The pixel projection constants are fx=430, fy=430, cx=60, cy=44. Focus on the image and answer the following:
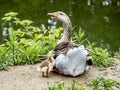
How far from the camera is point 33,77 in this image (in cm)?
632

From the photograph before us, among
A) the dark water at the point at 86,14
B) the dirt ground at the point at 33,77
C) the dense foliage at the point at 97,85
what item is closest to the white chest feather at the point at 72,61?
the dirt ground at the point at 33,77

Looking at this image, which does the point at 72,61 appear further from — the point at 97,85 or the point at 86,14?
the point at 86,14

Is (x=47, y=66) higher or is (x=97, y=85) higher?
(x=47, y=66)

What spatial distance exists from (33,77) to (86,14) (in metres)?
8.72

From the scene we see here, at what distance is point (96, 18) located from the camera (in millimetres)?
14289

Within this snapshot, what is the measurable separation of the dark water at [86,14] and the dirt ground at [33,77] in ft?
14.0

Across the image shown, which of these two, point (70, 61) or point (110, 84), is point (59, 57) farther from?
point (110, 84)

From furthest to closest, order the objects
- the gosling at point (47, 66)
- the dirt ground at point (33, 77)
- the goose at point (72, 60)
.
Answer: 1. the goose at point (72, 60)
2. the gosling at point (47, 66)
3. the dirt ground at point (33, 77)

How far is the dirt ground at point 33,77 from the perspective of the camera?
6010 millimetres

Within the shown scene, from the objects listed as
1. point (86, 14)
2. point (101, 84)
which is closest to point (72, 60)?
point (101, 84)

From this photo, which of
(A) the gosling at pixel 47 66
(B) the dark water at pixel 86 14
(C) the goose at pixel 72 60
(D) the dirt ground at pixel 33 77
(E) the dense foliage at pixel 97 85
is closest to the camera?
(E) the dense foliage at pixel 97 85

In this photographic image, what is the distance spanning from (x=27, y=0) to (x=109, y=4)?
→ 3.16 meters

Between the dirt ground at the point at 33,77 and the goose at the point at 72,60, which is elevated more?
the goose at the point at 72,60

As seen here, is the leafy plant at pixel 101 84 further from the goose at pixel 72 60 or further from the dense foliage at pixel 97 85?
the goose at pixel 72 60
